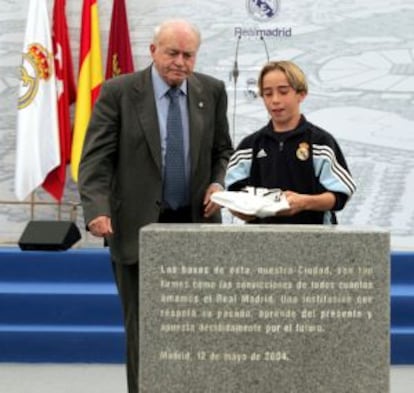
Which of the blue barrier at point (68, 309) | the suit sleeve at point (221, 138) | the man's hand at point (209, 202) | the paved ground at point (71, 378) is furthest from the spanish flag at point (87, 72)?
the man's hand at point (209, 202)

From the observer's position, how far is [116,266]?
3.02m

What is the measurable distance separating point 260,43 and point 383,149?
1.11 metres

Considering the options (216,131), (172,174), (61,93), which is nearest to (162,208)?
(172,174)

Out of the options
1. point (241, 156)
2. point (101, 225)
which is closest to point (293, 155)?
point (241, 156)

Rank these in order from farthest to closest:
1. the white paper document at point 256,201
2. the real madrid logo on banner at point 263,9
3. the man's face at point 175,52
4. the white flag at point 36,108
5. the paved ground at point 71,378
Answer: the real madrid logo on banner at point 263,9 → the white flag at point 36,108 → the paved ground at point 71,378 → the man's face at point 175,52 → the white paper document at point 256,201

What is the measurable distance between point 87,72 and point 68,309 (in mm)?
1835

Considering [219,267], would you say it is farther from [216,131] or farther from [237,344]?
[216,131]

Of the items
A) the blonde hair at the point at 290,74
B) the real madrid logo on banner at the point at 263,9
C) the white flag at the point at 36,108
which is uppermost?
the real madrid logo on banner at the point at 263,9

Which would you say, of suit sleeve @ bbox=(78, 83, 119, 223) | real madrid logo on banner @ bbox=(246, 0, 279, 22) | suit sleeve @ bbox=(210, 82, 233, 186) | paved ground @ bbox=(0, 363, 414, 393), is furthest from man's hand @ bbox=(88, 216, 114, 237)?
real madrid logo on banner @ bbox=(246, 0, 279, 22)

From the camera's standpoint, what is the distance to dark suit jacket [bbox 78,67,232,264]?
288cm

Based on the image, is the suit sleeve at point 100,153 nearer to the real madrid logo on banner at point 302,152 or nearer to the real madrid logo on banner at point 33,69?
the real madrid logo on banner at point 302,152

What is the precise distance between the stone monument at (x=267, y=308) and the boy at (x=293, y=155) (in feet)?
0.78

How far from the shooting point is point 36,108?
18.7ft

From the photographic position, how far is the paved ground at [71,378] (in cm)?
399
